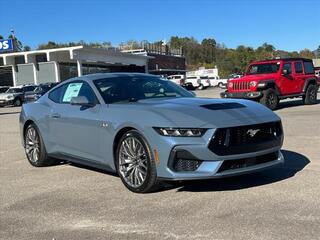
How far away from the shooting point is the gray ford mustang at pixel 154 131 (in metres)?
5.61

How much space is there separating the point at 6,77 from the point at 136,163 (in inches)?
2144

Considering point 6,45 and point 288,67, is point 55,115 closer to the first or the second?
point 288,67

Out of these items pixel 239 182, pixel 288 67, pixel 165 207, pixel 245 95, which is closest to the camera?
pixel 165 207

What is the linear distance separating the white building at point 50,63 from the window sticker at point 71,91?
43293 millimetres

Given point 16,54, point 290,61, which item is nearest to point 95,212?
point 290,61

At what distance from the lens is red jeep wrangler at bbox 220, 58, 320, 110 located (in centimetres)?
1862

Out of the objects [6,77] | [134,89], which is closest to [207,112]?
[134,89]

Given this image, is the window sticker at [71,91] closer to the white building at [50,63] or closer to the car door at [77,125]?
the car door at [77,125]

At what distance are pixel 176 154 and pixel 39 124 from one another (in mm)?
3292

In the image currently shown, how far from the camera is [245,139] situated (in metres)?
5.80

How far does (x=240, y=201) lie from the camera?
5.51 m

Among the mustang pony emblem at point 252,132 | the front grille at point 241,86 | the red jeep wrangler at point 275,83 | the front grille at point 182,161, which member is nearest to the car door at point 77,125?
the front grille at point 182,161

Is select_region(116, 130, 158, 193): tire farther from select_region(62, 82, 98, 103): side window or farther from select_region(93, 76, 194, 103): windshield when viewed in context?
select_region(62, 82, 98, 103): side window

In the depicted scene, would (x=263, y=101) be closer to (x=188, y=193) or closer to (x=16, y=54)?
(x=188, y=193)
